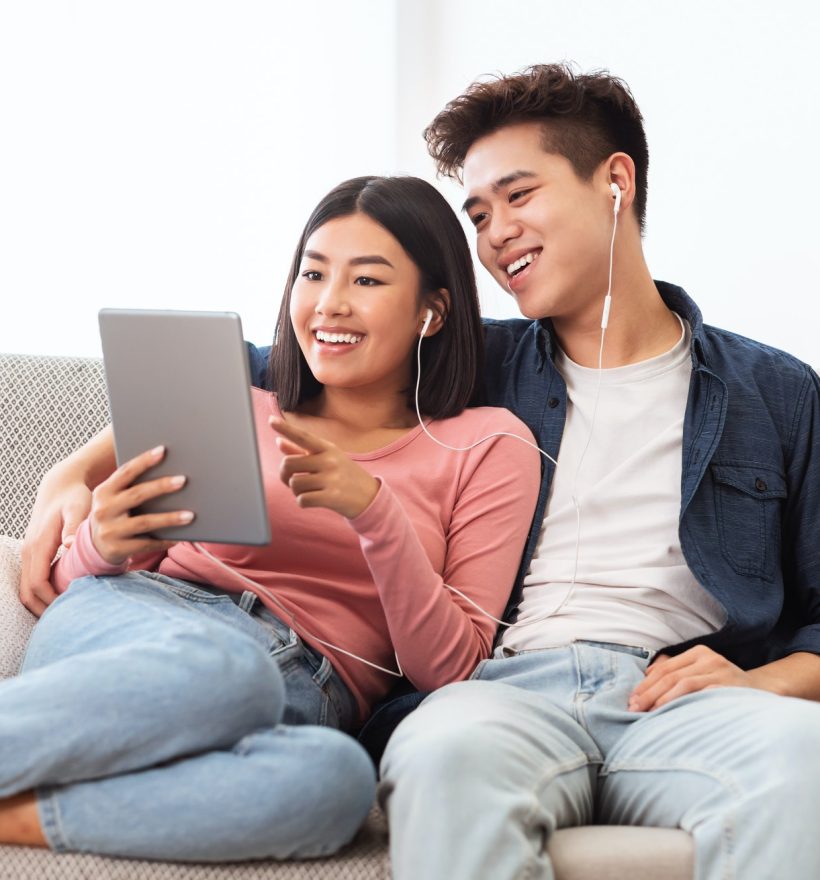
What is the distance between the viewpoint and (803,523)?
1.58 metres

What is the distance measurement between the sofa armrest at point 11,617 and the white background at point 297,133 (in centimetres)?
114

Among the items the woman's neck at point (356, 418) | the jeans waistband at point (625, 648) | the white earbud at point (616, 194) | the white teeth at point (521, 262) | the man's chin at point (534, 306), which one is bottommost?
the jeans waistband at point (625, 648)

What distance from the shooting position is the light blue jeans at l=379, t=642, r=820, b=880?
3.41 feet

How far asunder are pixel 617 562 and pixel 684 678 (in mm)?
226

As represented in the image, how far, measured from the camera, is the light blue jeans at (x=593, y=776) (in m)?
1.04

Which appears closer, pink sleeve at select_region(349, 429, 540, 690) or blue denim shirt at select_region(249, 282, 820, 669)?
pink sleeve at select_region(349, 429, 540, 690)

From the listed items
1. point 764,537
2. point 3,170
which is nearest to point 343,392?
point 764,537

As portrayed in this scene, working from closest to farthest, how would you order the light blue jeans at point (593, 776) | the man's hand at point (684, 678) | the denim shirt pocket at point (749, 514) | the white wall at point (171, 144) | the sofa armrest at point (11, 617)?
the light blue jeans at point (593, 776)
the man's hand at point (684, 678)
the sofa armrest at point (11, 617)
the denim shirt pocket at point (749, 514)
the white wall at point (171, 144)

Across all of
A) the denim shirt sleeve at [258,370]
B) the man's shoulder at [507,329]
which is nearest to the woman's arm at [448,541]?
the man's shoulder at [507,329]

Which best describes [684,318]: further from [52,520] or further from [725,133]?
[52,520]

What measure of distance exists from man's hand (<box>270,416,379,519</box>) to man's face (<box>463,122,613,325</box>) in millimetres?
528

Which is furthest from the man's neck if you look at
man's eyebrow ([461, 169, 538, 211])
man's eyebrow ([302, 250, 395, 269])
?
man's eyebrow ([302, 250, 395, 269])

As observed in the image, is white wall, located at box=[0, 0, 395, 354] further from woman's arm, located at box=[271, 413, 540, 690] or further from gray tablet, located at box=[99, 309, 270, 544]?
gray tablet, located at box=[99, 309, 270, 544]

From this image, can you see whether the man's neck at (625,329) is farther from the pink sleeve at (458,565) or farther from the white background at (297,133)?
the white background at (297,133)
